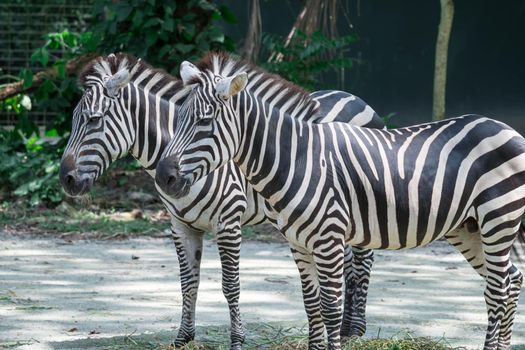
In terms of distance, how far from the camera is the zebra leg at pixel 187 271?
18.4 ft

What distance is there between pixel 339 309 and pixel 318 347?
34 centimetres

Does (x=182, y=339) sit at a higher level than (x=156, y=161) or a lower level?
lower

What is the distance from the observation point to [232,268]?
18.1 ft

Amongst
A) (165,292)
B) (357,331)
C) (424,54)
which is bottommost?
(165,292)

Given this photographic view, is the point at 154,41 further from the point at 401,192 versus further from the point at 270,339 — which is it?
the point at 401,192

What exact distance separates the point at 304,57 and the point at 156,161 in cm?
490

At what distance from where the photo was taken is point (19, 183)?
35.5 ft

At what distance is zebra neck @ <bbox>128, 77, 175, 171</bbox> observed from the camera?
5383 mm

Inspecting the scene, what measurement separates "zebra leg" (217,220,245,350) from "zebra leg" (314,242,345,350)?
0.91 meters

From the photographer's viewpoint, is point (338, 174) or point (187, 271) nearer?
point (338, 174)

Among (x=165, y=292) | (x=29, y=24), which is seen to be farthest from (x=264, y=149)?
(x=29, y=24)

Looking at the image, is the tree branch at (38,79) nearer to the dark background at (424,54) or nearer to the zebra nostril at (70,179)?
the dark background at (424,54)

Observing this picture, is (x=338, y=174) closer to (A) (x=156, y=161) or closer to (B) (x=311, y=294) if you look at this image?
(B) (x=311, y=294)

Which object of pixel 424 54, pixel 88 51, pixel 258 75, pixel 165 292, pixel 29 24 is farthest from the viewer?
pixel 29 24
